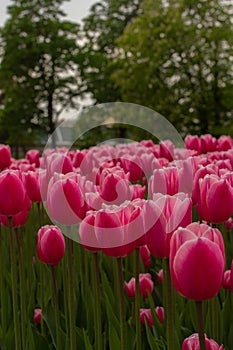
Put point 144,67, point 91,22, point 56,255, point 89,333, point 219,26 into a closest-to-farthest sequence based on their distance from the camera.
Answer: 1. point 56,255
2. point 89,333
3. point 219,26
4. point 144,67
5. point 91,22

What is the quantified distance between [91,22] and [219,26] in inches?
573

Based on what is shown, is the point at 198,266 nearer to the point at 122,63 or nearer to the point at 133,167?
the point at 133,167

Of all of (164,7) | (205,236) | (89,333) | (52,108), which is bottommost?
(89,333)

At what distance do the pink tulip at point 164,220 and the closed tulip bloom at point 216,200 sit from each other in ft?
1.11

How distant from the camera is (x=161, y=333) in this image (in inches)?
112

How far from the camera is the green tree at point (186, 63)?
94.8 ft

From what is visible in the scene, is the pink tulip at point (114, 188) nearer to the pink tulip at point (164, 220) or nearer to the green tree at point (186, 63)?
the pink tulip at point (164, 220)

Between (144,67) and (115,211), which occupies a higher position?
(144,67)

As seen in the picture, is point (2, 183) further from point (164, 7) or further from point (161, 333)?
point (164, 7)

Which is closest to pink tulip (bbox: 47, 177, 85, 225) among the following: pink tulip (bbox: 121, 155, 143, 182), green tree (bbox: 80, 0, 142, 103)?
pink tulip (bbox: 121, 155, 143, 182)

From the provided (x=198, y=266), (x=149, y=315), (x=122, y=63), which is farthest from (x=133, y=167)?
(x=122, y=63)

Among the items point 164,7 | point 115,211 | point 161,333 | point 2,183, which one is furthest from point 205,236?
point 164,7

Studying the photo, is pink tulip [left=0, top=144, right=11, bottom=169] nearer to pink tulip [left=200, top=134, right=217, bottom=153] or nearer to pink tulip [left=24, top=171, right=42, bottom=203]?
pink tulip [left=24, top=171, right=42, bottom=203]

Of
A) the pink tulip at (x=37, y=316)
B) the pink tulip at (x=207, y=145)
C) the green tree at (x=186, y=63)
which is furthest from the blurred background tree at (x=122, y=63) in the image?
the pink tulip at (x=37, y=316)
